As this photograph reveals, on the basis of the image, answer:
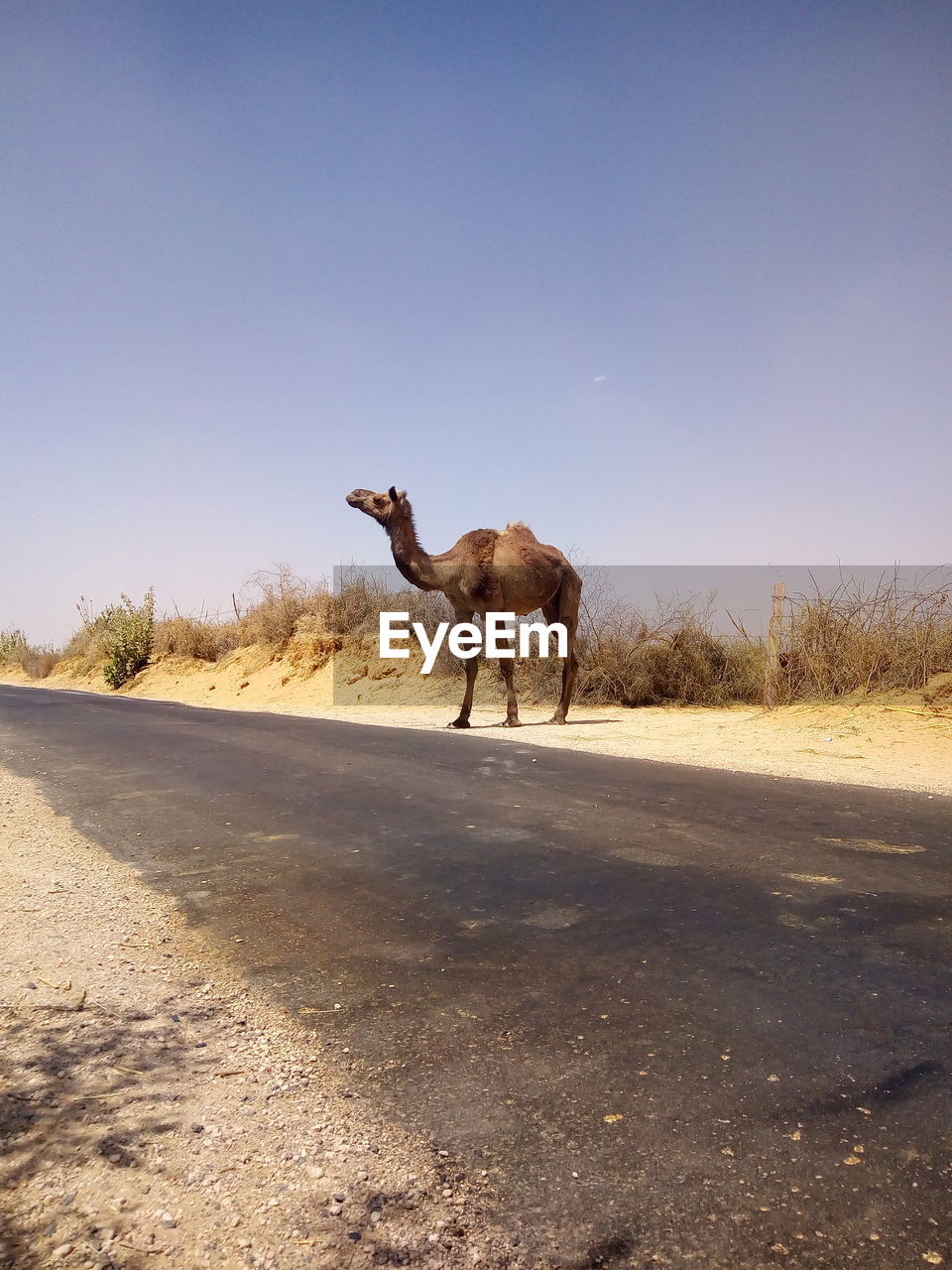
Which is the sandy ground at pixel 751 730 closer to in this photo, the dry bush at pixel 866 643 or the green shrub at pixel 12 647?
the dry bush at pixel 866 643

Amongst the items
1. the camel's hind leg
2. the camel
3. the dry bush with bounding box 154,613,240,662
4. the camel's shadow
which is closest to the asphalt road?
the camel's shadow

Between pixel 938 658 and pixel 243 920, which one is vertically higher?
pixel 938 658

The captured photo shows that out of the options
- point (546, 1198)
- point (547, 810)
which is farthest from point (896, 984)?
point (547, 810)

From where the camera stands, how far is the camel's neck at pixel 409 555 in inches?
561

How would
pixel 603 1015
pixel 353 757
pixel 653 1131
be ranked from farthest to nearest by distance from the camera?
1. pixel 353 757
2. pixel 603 1015
3. pixel 653 1131

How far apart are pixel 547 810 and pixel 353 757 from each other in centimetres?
335

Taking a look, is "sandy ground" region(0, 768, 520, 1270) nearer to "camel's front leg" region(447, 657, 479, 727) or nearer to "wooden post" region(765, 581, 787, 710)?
"camel's front leg" region(447, 657, 479, 727)

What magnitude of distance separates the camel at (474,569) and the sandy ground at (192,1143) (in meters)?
10.6

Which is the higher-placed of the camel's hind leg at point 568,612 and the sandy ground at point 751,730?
the camel's hind leg at point 568,612

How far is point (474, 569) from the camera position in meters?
14.1

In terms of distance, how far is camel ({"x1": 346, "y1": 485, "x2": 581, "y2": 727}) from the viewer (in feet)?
46.3

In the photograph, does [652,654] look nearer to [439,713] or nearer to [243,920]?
[439,713]

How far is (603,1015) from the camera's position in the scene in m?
3.14

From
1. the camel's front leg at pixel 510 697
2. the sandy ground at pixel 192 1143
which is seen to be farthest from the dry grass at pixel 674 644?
the sandy ground at pixel 192 1143
